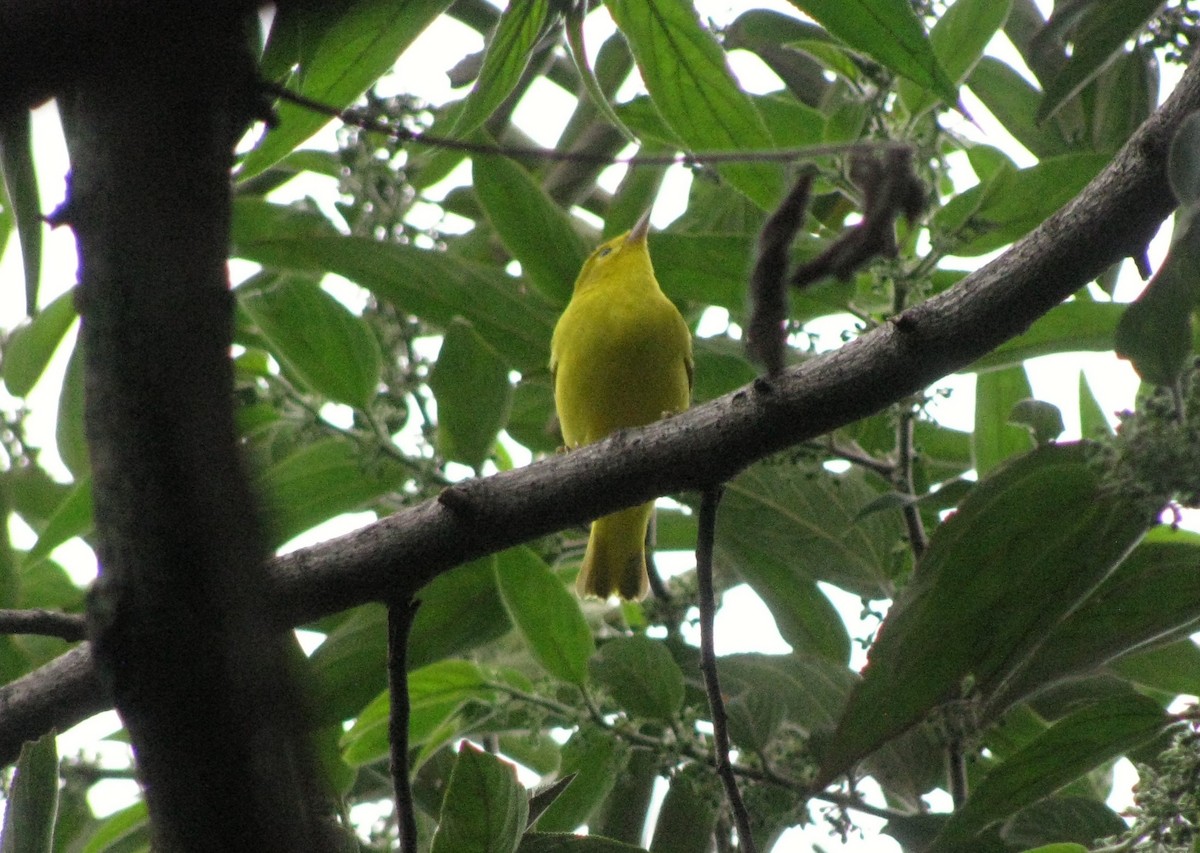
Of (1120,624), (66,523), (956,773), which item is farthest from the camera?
(66,523)

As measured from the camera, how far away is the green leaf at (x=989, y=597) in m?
2.52

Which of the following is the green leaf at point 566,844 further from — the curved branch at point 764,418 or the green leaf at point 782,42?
the green leaf at point 782,42

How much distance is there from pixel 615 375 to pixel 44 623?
2676 mm

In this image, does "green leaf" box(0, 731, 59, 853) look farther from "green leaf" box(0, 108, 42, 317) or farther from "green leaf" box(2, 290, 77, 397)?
"green leaf" box(2, 290, 77, 397)

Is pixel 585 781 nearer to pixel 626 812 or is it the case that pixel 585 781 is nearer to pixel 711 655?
pixel 626 812

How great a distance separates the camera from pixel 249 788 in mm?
824

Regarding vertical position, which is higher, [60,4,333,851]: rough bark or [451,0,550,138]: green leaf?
[451,0,550,138]: green leaf

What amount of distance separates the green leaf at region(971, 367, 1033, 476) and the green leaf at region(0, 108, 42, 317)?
229cm

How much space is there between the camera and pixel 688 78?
233 centimetres

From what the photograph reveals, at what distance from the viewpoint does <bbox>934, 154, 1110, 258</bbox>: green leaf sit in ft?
10.0

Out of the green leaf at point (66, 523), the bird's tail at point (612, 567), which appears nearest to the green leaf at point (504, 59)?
the green leaf at point (66, 523)

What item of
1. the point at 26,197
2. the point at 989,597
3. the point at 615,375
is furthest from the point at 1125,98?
the point at 26,197

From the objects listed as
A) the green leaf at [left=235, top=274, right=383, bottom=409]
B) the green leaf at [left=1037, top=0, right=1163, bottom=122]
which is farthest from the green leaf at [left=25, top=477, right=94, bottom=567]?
the green leaf at [left=1037, top=0, right=1163, bottom=122]

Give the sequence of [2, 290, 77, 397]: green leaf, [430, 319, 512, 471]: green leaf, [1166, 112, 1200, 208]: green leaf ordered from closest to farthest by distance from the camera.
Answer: [1166, 112, 1200, 208]: green leaf < [430, 319, 512, 471]: green leaf < [2, 290, 77, 397]: green leaf
